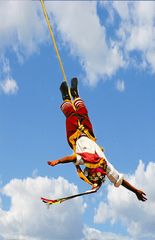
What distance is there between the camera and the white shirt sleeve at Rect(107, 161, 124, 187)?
1458cm

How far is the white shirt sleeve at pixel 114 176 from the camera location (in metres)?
14.6

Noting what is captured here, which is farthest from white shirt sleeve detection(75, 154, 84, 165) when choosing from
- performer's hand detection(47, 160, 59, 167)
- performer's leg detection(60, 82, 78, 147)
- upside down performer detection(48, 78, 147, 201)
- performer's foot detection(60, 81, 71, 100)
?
performer's foot detection(60, 81, 71, 100)

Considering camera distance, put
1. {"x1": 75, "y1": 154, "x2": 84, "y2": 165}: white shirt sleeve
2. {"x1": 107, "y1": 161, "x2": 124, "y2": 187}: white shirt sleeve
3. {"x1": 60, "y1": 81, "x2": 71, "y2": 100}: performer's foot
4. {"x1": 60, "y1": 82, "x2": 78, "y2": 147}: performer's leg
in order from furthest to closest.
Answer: {"x1": 60, "y1": 81, "x2": 71, "y2": 100}: performer's foot, {"x1": 60, "y1": 82, "x2": 78, "y2": 147}: performer's leg, {"x1": 107, "y1": 161, "x2": 124, "y2": 187}: white shirt sleeve, {"x1": 75, "y1": 154, "x2": 84, "y2": 165}: white shirt sleeve

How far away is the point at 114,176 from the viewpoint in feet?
47.9

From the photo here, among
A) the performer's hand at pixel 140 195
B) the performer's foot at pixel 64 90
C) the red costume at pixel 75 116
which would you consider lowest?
the performer's hand at pixel 140 195

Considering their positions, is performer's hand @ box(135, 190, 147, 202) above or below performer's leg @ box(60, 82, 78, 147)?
below

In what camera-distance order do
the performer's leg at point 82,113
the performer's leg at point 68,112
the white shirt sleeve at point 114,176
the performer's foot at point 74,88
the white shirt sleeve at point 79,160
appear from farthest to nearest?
the performer's foot at point 74,88
the performer's leg at point 82,113
the performer's leg at point 68,112
the white shirt sleeve at point 114,176
the white shirt sleeve at point 79,160

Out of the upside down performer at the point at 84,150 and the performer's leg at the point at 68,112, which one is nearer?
the upside down performer at the point at 84,150

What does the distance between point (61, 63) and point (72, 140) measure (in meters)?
2.10

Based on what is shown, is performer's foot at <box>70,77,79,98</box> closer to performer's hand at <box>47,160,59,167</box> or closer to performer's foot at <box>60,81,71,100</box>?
performer's foot at <box>60,81,71,100</box>

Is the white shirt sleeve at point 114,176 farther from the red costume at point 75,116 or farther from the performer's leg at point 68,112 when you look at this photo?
the performer's leg at point 68,112

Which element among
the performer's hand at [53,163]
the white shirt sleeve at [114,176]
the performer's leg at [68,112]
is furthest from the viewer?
the performer's leg at [68,112]

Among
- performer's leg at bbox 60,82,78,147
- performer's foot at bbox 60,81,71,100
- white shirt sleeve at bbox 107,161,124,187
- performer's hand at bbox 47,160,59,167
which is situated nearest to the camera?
performer's hand at bbox 47,160,59,167

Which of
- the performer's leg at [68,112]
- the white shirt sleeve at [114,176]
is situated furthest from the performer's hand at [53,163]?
the white shirt sleeve at [114,176]
